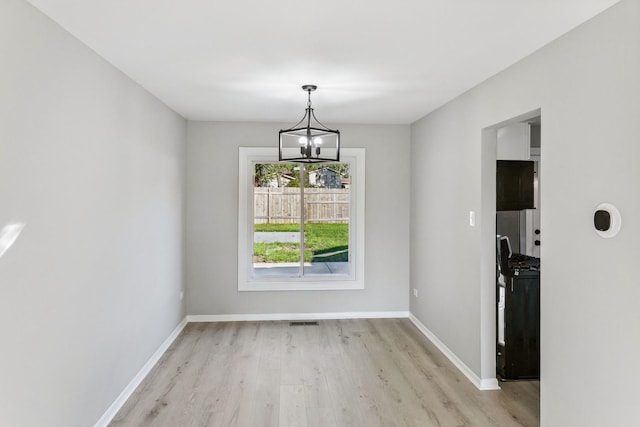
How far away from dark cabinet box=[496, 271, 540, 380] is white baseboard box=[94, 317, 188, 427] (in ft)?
10.2

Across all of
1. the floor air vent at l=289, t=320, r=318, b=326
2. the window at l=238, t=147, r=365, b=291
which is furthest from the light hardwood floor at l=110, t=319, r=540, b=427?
the window at l=238, t=147, r=365, b=291

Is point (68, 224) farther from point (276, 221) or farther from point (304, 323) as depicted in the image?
point (304, 323)

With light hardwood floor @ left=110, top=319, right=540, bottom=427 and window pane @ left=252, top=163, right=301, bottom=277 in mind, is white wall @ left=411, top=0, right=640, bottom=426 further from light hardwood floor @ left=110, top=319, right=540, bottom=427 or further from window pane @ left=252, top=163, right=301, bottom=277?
window pane @ left=252, top=163, right=301, bottom=277

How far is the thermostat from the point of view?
2055mm

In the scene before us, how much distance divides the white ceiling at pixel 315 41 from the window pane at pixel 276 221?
1.56 meters

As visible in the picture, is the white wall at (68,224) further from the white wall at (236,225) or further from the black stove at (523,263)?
the black stove at (523,263)

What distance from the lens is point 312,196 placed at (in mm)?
5496

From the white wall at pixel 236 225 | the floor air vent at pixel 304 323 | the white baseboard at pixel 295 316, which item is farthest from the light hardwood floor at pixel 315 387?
the white wall at pixel 236 225

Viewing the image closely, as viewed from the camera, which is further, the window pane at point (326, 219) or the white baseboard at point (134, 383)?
the window pane at point (326, 219)

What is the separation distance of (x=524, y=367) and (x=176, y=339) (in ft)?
11.6

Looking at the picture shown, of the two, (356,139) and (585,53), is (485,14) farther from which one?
(356,139)

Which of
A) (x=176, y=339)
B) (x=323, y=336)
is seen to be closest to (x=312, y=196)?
(x=323, y=336)

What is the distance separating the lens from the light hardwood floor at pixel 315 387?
2.94m

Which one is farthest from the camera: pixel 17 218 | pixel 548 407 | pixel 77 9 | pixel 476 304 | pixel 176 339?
pixel 176 339
